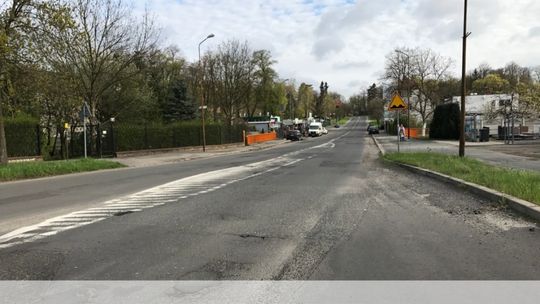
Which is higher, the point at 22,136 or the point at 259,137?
the point at 22,136

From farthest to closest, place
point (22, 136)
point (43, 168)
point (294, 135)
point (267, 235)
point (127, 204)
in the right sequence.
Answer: point (294, 135), point (22, 136), point (43, 168), point (127, 204), point (267, 235)

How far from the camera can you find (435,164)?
59.8 ft

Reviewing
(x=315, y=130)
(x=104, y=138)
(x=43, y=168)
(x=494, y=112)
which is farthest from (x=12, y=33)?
(x=315, y=130)

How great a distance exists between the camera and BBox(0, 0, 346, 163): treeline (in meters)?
22.2

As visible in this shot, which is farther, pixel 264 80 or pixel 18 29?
pixel 264 80

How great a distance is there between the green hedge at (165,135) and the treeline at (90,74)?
3.35 meters

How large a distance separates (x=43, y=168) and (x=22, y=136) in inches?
433

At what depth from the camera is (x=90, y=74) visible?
3359cm

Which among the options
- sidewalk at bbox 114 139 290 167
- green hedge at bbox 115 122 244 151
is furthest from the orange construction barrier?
sidewalk at bbox 114 139 290 167

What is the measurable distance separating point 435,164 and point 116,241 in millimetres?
13750

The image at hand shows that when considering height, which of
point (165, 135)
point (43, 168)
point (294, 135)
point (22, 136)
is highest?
point (22, 136)

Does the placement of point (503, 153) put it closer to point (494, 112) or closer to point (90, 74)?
point (90, 74)

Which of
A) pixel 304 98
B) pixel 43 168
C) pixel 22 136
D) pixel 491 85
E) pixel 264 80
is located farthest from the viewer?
pixel 304 98
